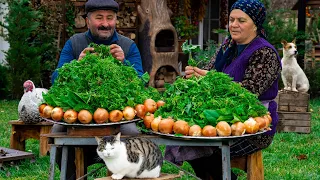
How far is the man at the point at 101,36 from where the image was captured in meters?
4.54

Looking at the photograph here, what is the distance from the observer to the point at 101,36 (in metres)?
4.75

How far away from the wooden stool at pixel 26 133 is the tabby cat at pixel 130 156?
2962 mm

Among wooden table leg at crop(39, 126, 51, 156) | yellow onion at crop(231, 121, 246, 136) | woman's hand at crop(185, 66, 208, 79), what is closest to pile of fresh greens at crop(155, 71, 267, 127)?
yellow onion at crop(231, 121, 246, 136)

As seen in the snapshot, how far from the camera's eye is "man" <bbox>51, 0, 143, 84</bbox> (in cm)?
454

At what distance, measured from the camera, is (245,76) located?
14.0 feet

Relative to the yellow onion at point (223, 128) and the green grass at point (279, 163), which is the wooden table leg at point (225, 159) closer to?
the yellow onion at point (223, 128)

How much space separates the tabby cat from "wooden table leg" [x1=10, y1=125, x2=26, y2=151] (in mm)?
3275

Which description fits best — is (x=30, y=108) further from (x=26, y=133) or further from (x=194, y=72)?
(x=194, y=72)

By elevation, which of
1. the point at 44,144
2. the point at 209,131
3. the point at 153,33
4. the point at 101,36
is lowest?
the point at 44,144

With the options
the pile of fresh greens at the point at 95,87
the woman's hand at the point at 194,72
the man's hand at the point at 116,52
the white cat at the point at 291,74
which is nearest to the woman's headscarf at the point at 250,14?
the woman's hand at the point at 194,72

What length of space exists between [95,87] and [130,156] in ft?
1.53

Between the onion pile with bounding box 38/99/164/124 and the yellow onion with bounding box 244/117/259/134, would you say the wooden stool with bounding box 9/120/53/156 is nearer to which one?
the onion pile with bounding box 38/99/164/124

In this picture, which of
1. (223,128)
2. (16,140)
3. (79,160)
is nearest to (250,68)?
(223,128)

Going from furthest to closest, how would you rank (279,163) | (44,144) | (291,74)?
(291,74) < (44,144) < (279,163)
